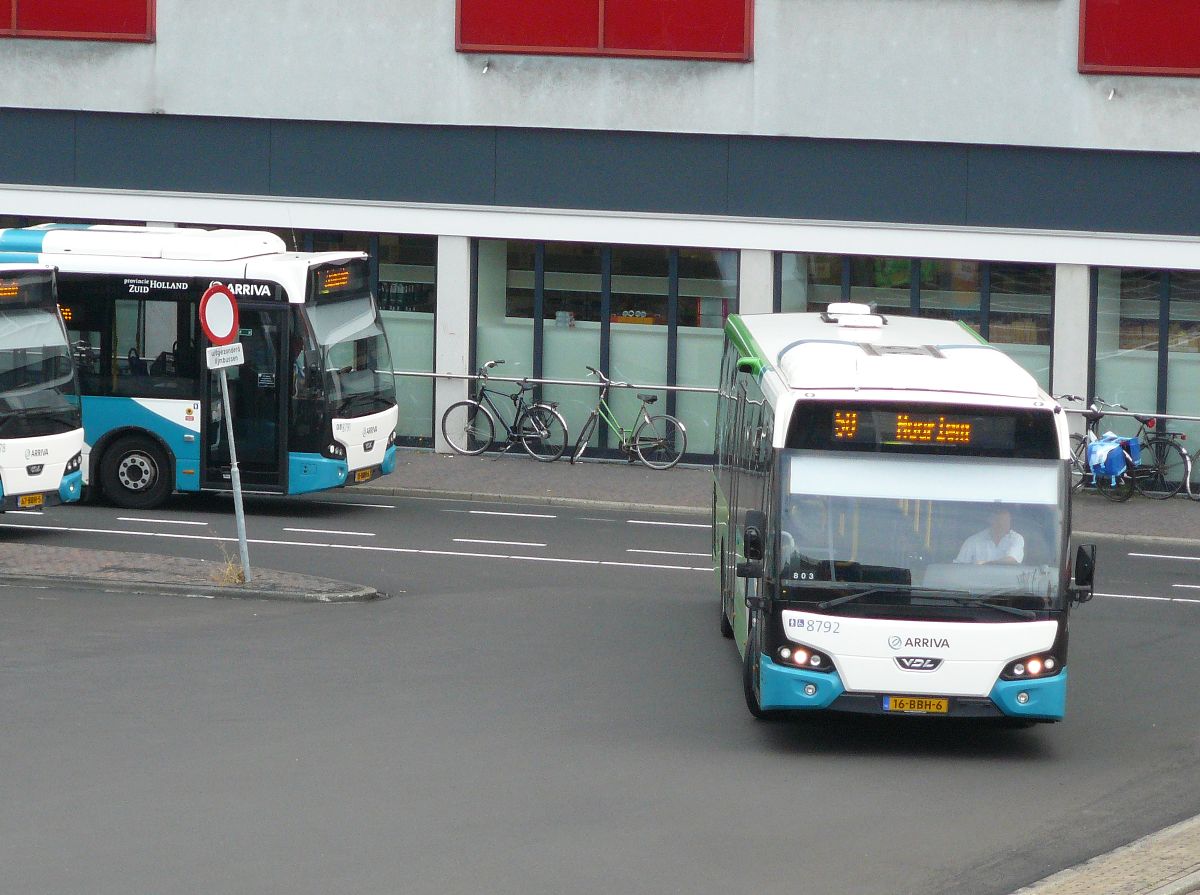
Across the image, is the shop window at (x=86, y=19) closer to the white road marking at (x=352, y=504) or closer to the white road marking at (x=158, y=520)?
the white road marking at (x=352, y=504)

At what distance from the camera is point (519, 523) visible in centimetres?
2173

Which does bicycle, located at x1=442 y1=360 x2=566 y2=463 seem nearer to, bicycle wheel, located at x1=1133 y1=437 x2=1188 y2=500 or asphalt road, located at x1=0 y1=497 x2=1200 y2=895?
bicycle wheel, located at x1=1133 y1=437 x2=1188 y2=500

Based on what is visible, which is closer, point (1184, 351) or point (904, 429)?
→ point (904, 429)

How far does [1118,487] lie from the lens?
80.6 ft

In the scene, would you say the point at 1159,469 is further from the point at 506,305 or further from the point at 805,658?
the point at 805,658

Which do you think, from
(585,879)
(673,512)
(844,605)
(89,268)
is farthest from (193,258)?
(585,879)

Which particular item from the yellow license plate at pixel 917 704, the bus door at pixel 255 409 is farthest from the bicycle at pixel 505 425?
the yellow license plate at pixel 917 704

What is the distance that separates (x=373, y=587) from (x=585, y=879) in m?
8.62

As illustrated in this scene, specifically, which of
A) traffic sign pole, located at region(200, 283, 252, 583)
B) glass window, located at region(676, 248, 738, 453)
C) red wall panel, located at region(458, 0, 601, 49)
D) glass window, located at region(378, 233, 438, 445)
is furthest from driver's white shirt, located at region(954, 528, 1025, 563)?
glass window, located at region(378, 233, 438, 445)

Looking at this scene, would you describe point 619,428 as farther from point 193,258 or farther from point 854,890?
→ point 854,890

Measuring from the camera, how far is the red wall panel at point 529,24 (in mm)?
26922

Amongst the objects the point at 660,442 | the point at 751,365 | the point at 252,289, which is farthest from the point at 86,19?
the point at 751,365

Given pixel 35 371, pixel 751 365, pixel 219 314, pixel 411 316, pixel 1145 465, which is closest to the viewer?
pixel 751 365

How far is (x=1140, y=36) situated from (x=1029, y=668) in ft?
54.6
